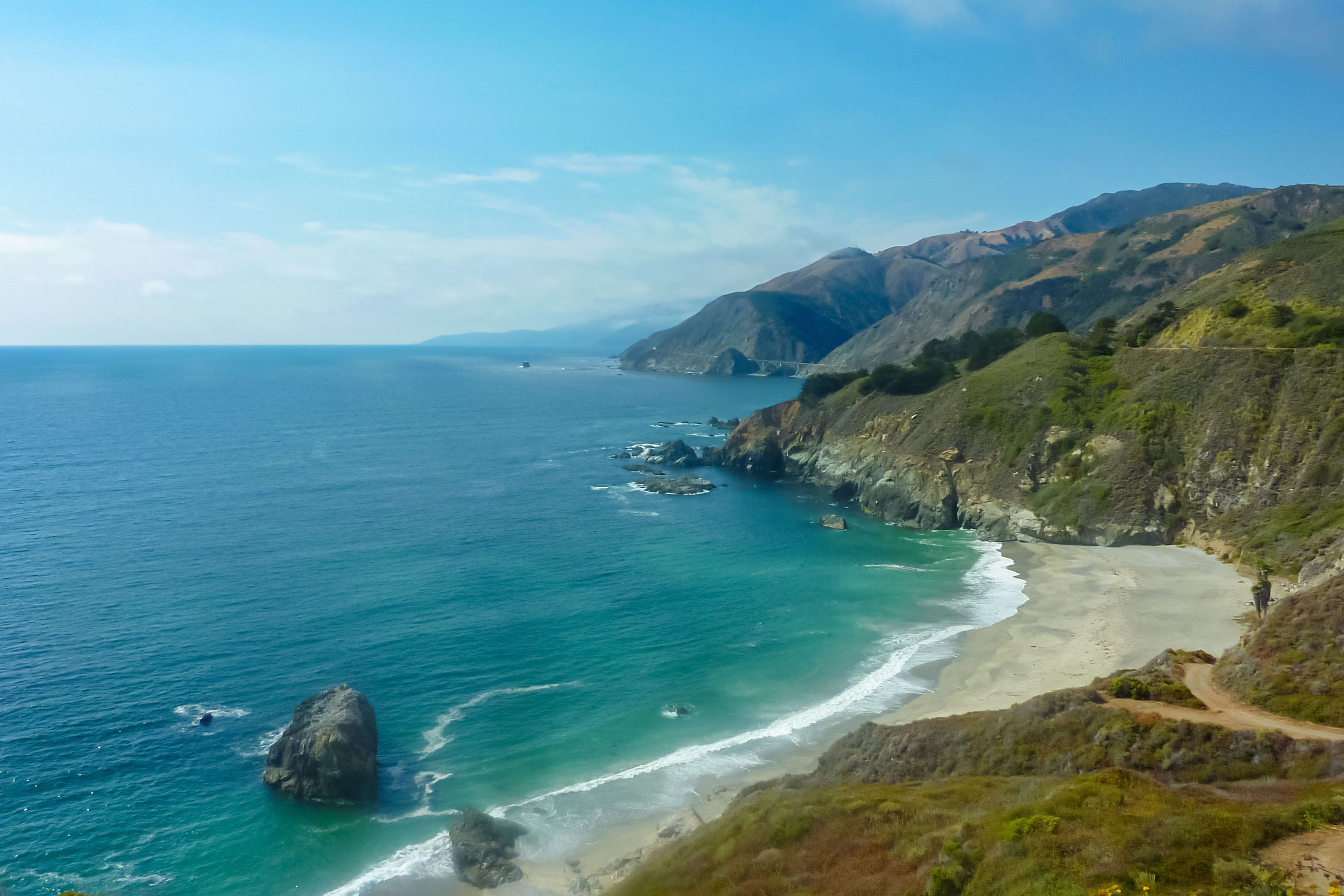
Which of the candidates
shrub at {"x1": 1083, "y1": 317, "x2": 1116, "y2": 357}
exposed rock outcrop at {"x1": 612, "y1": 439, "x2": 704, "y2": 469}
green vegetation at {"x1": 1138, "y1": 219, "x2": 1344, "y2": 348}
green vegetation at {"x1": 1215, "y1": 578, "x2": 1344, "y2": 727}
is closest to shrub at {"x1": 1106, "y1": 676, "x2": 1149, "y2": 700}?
green vegetation at {"x1": 1215, "y1": 578, "x2": 1344, "y2": 727}

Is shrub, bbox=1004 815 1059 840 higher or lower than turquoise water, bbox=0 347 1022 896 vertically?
higher

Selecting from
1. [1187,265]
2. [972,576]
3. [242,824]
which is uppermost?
[1187,265]

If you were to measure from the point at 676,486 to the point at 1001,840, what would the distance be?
84.2 metres

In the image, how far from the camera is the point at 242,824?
3228cm

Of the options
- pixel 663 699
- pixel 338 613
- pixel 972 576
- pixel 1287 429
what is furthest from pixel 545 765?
pixel 1287 429

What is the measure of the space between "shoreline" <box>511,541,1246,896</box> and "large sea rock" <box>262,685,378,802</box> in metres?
9.86

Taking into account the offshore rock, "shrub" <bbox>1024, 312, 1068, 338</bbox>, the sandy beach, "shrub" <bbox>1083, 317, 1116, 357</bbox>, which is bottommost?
the offshore rock

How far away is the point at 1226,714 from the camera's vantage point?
25.7 metres

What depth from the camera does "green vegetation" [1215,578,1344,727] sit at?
25.7 m

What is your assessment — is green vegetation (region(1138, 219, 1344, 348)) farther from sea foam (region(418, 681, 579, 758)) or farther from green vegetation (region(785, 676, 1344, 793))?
sea foam (region(418, 681, 579, 758))

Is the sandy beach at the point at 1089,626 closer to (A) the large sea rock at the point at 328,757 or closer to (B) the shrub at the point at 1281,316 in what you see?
(A) the large sea rock at the point at 328,757

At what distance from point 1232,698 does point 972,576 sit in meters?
36.3

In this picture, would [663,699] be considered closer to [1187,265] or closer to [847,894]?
[847,894]

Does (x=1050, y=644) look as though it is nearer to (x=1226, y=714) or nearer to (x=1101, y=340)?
(x=1226, y=714)
